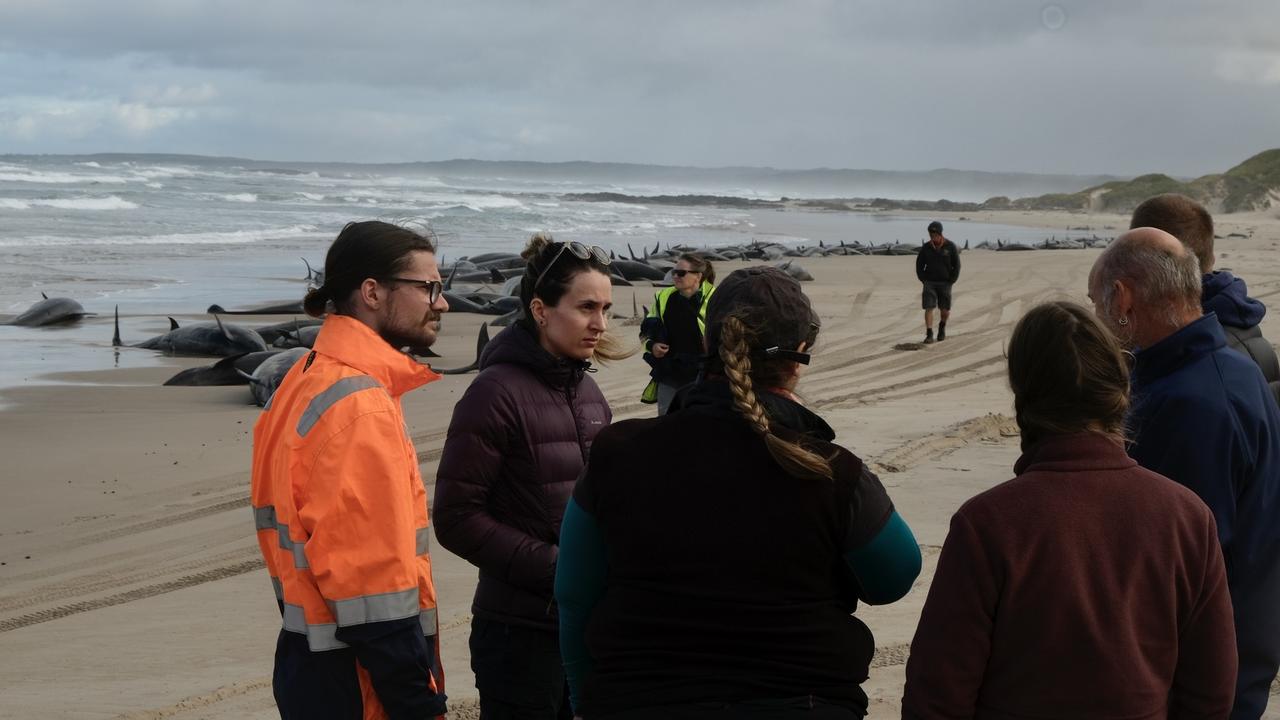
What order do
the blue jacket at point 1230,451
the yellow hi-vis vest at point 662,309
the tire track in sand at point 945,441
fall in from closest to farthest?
the blue jacket at point 1230,451, the yellow hi-vis vest at point 662,309, the tire track in sand at point 945,441

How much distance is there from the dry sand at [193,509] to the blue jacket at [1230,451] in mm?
460

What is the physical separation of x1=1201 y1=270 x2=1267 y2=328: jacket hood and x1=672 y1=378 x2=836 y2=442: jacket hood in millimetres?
1728

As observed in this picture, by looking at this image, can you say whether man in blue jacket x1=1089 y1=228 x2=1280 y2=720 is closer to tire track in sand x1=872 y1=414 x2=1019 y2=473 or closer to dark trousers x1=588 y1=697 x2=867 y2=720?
dark trousers x1=588 y1=697 x2=867 y2=720

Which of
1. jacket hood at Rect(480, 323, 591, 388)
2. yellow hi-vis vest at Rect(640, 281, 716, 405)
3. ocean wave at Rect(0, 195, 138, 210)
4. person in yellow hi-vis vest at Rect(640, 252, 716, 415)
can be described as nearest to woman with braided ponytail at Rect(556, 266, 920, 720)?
jacket hood at Rect(480, 323, 591, 388)

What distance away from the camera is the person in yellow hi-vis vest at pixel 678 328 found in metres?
7.38

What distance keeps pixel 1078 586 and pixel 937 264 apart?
12.8 meters

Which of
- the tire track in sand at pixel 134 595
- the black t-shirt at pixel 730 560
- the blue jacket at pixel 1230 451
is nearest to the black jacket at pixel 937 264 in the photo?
the tire track in sand at pixel 134 595

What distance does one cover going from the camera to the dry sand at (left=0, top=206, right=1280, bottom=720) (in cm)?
476

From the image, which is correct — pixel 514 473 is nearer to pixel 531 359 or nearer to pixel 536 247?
pixel 531 359

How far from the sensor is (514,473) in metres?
3.06

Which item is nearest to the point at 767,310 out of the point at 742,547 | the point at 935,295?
the point at 742,547

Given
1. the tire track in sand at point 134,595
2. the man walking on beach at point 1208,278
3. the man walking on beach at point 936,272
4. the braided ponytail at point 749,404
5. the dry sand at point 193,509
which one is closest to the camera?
the braided ponytail at point 749,404

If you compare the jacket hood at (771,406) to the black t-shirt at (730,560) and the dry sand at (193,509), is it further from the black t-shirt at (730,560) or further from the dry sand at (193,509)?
the dry sand at (193,509)

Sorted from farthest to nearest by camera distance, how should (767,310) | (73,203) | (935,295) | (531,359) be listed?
(73,203), (935,295), (531,359), (767,310)
